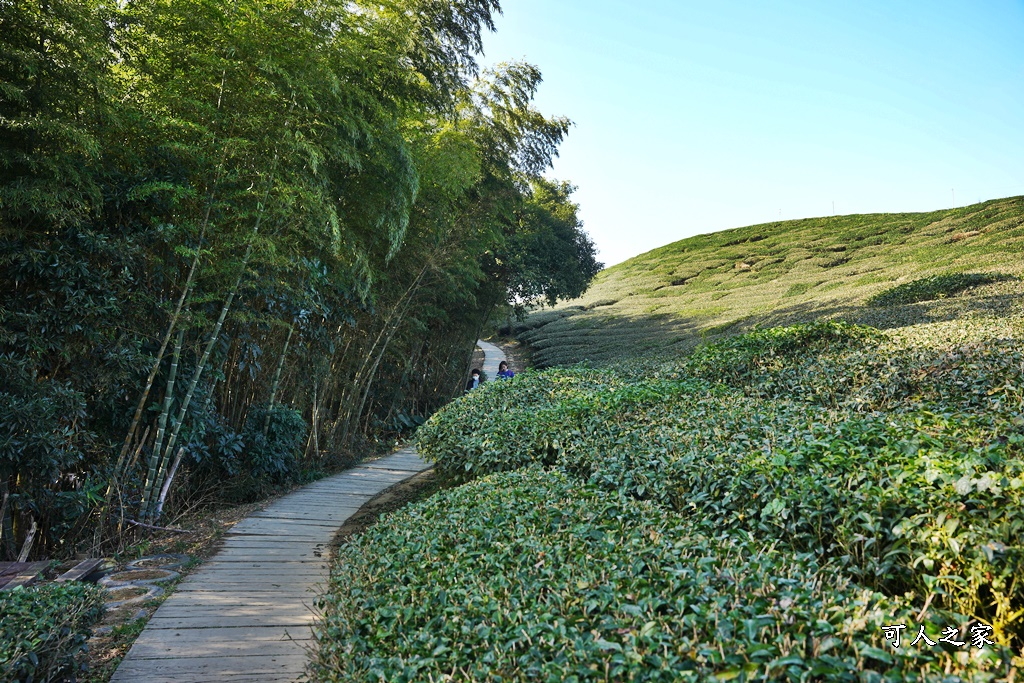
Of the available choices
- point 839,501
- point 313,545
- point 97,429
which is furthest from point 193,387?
point 839,501

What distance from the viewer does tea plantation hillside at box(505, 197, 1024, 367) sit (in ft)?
43.7

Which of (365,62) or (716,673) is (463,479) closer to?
(365,62)

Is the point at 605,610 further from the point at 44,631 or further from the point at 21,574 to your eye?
the point at 21,574

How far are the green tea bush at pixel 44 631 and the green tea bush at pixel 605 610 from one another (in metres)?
0.96

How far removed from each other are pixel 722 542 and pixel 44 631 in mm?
2414

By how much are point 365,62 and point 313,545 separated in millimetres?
3592

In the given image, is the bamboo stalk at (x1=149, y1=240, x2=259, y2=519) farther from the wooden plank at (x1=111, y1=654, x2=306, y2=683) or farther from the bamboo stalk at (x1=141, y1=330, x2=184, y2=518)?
the wooden plank at (x1=111, y1=654, x2=306, y2=683)

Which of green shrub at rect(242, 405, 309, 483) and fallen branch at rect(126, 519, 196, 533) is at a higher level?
green shrub at rect(242, 405, 309, 483)

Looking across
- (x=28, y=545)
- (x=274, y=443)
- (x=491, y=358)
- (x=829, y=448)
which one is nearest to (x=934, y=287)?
(x=829, y=448)

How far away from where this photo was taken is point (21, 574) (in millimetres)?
3438

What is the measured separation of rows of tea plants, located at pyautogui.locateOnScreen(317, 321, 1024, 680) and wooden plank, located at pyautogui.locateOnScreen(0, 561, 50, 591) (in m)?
1.51

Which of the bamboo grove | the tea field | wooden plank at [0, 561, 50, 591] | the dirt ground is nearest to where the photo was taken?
the tea field

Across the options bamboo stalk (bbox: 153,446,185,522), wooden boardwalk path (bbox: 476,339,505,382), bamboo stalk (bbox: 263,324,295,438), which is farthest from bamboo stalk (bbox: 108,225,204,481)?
wooden boardwalk path (bbox: 476,339,505,382)

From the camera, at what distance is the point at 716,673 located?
1.56 meters
